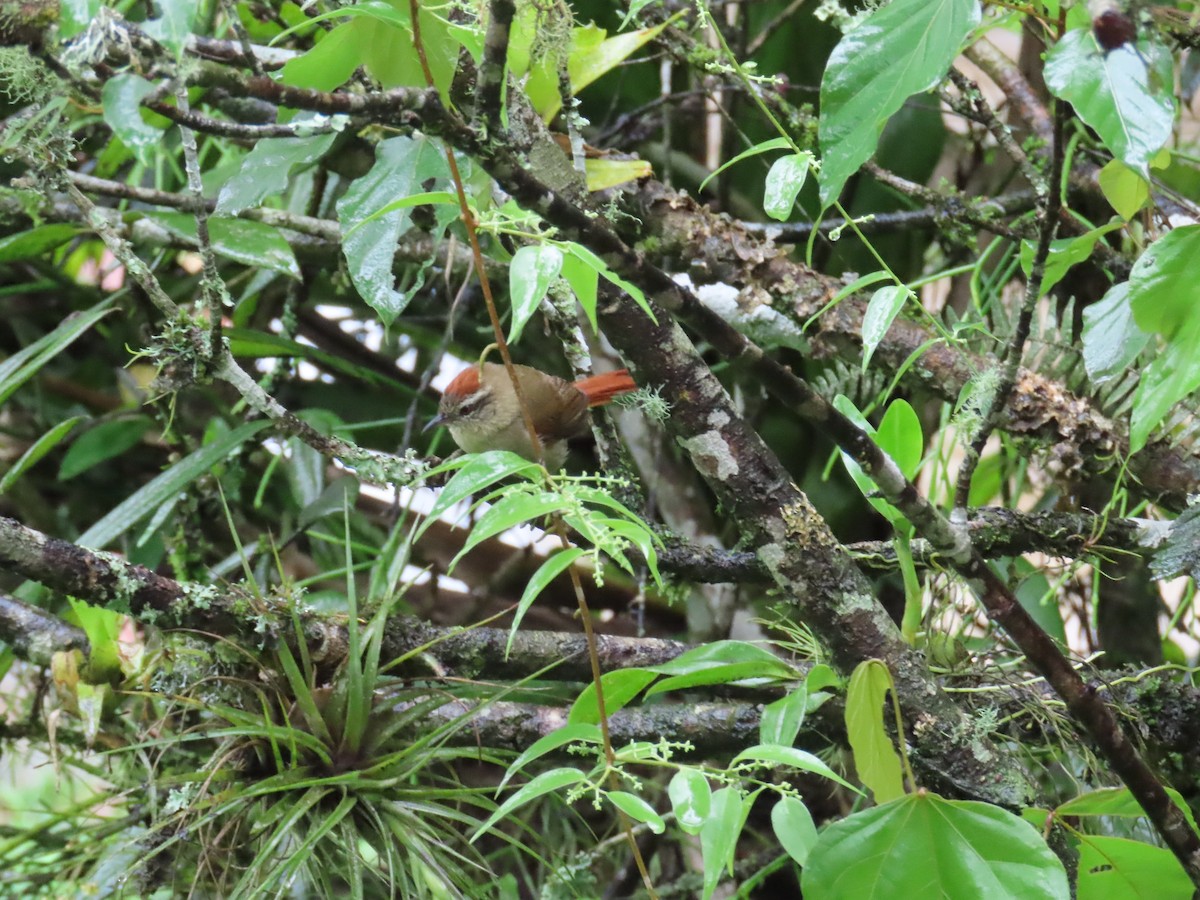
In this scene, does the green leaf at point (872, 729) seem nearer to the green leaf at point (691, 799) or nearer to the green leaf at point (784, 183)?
the green leaf at point (691, 799)

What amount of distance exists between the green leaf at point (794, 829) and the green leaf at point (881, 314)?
353 millimetres

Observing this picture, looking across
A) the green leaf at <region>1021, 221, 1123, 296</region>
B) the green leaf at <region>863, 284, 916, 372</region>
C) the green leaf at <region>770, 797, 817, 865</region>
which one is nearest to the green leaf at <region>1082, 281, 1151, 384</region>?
the green leaf at <region>1021, 221, 1123, 296</region>

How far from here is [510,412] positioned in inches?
83.2

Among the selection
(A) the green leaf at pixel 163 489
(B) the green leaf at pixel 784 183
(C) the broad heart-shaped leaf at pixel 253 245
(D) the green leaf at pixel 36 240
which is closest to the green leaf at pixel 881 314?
(B) the green leaf at pixel 784 183

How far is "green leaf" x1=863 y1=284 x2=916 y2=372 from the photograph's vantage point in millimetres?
811

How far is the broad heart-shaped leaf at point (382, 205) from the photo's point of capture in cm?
97

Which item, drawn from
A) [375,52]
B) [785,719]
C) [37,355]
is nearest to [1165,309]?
[785,719]

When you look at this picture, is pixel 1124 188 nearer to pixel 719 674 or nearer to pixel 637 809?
pixel 719 674

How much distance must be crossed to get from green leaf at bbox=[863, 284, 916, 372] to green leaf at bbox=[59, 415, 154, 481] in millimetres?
1621

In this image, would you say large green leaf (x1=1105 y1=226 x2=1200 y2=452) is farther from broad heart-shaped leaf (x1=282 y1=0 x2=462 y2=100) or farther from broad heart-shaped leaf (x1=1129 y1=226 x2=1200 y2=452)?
broad heart-shaped leaf (x1=282 y1=0 x2=462 y2=100)

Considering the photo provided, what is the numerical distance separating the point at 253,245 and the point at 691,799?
111cm

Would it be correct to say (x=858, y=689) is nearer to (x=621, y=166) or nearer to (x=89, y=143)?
(x=621, y=166)

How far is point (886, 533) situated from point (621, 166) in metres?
0.91

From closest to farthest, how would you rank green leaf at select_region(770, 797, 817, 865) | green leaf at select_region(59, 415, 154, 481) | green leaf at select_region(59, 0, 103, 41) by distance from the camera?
green leaf at select_region(59, 0, 103, 41) < green leaf at select_region(770, 797, 817, 865) < green leaf at select_region(59, 415, 154, 481)
